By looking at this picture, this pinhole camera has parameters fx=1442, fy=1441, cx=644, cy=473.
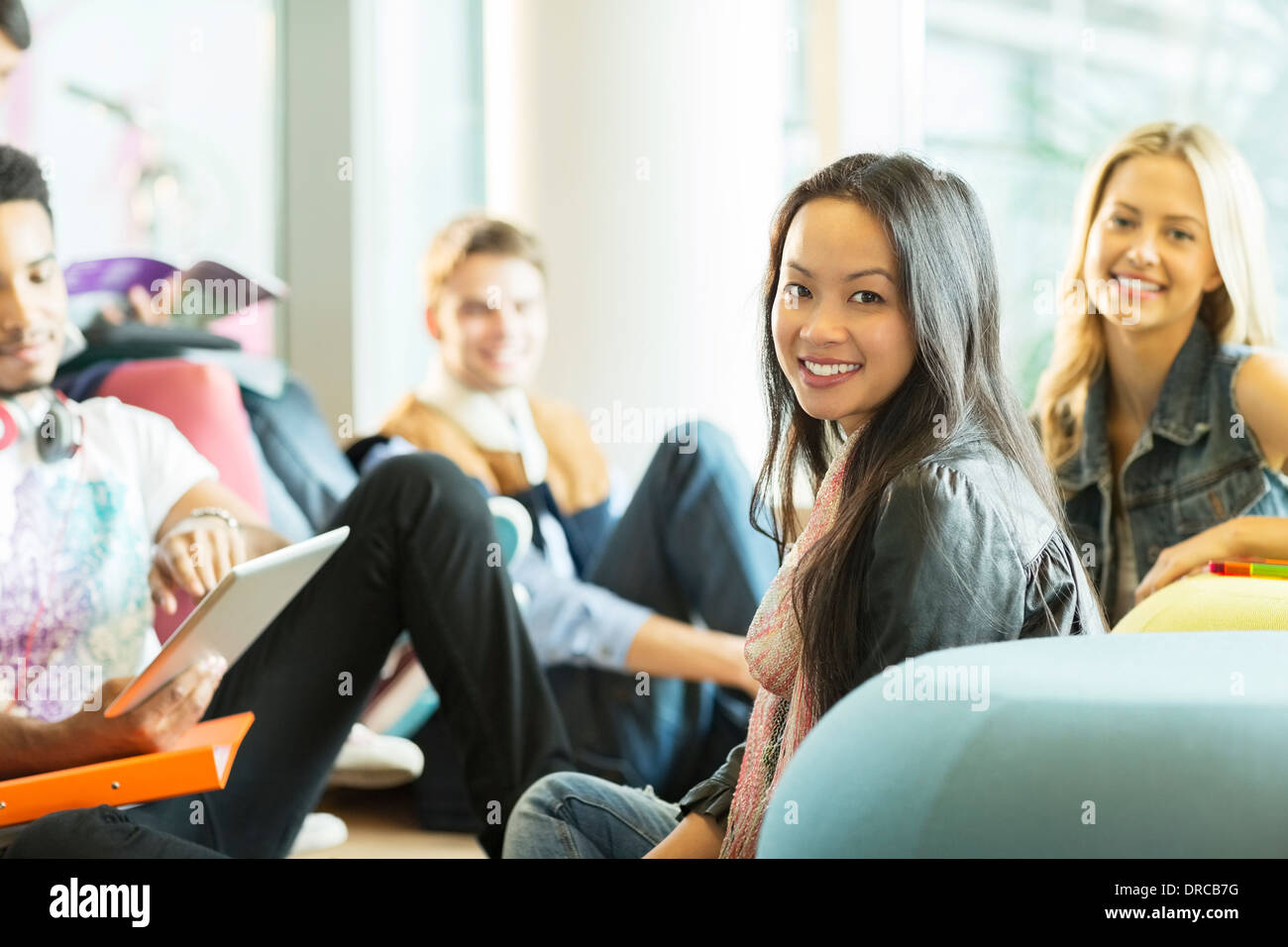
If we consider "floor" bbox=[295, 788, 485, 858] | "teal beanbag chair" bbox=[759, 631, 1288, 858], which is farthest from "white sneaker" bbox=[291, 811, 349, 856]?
"teal beanbag chair" bbox=[759, 631, 1288, 858]

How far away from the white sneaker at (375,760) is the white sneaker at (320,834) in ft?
0.24

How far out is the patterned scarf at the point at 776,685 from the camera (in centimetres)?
110

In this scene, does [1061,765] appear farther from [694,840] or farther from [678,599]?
[678,599]

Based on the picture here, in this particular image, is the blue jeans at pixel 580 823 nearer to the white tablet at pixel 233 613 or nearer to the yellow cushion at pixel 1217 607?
the white tablet at pixel 233 613

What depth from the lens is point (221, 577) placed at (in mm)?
1489

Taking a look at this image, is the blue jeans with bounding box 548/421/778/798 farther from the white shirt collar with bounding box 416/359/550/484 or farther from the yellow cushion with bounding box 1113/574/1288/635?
the yellow cushion with bounding box 1113/574/1288/635

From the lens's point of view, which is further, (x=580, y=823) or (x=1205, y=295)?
(x=1205, y=295)

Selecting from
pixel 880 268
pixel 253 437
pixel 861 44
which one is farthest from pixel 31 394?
pixel 861 44

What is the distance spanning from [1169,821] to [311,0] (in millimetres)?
2896

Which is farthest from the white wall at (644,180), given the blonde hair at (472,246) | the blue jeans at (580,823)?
the blue jeans at (580,823)

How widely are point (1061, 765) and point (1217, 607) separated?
473mm

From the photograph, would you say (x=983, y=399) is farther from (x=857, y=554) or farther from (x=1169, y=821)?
(x=1169, y=821)

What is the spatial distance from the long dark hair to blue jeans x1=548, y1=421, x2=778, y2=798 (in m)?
0.87

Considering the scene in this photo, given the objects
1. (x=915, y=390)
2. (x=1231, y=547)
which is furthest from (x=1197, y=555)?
(x=915, y=390)
